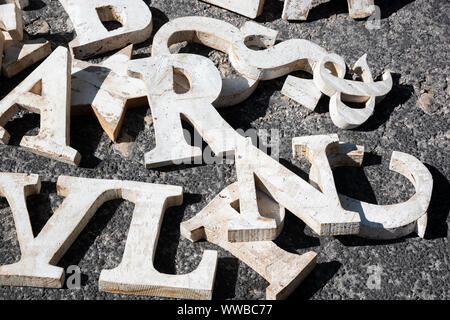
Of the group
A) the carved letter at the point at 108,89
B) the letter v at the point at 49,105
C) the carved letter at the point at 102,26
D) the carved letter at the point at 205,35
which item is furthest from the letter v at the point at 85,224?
the carved letter at the point at 102,26

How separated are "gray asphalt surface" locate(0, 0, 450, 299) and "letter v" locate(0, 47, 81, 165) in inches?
3.6

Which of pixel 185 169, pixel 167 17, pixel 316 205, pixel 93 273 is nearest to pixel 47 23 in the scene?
pixel 167 17

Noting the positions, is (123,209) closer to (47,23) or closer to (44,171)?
(44,171)

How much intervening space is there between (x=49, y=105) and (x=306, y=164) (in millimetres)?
1402

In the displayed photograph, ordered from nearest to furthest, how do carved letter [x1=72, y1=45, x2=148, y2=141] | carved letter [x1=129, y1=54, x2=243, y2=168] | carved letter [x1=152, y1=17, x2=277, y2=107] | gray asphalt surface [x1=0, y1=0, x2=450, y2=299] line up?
gray asphalt surface [x1=0, y1=0, x2=450, y2=299]
carved letter [x1=129, y1=54, x2=243, y2=168]
carved letter [x1=72, y1=45, x2=148, y2=141]
carved letter [x1=152, y1=17, x2=277, y2=107]

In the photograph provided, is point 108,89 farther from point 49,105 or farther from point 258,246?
point 258,246

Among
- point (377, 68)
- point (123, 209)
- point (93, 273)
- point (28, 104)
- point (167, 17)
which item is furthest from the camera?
point (167, 17)

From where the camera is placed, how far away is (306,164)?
11.3ft

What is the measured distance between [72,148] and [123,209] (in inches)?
17.4

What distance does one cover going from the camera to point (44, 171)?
340 cm

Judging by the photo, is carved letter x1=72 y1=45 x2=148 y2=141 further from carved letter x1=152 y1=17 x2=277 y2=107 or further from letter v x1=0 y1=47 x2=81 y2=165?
carved letter x1=152 y1=17 x2=277 y2=107

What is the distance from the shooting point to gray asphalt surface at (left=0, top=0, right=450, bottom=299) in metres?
3.01

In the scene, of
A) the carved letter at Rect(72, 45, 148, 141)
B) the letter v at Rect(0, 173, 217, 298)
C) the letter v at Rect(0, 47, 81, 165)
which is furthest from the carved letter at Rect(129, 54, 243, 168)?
the letter v at Rect(0, 47, 81, 165)

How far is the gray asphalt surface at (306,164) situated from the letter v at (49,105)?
0.09m
